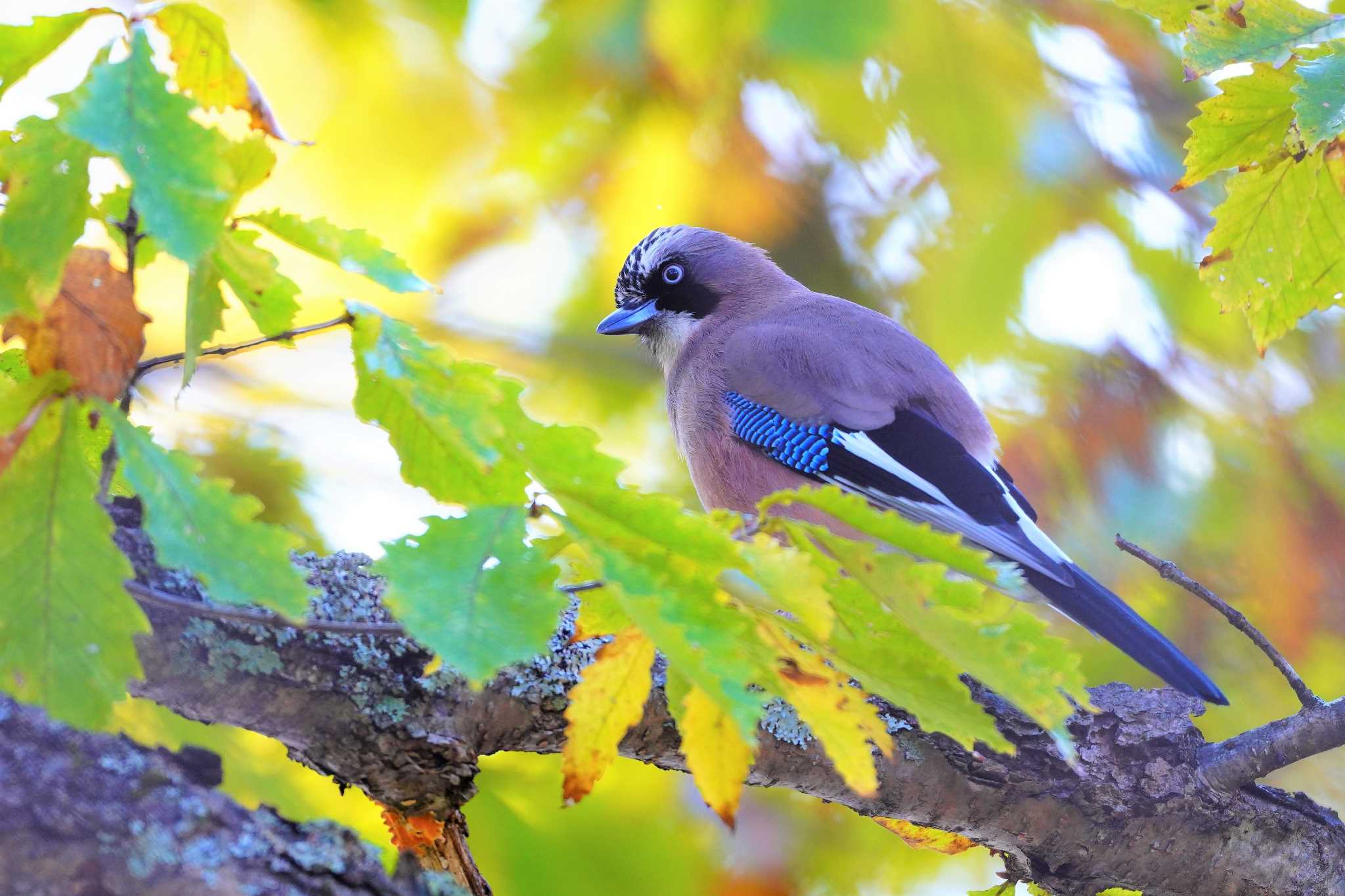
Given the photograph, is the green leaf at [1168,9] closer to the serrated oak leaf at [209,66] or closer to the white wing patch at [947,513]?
the white wing patch at [947,513]

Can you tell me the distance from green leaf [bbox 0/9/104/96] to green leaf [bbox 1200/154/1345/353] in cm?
143

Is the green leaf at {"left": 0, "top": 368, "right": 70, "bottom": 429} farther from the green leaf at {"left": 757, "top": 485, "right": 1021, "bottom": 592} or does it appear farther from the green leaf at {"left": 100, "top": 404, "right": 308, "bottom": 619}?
the green leaf at {"left": 757, "top": 485, "right": 1021, "bottom": 592}

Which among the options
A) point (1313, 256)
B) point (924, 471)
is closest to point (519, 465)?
point (1313, 256)

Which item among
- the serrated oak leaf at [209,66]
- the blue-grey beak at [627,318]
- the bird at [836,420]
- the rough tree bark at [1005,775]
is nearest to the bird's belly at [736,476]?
the bird at [836,420]

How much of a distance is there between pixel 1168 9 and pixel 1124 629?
3.24ft

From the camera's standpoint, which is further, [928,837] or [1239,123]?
[928,837]

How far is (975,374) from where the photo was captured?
3.32 meters

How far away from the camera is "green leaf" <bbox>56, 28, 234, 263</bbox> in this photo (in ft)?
2.91

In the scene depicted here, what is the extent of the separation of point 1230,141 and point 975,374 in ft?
5.44

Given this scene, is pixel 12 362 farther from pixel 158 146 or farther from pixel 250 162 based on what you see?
pixel 158 146

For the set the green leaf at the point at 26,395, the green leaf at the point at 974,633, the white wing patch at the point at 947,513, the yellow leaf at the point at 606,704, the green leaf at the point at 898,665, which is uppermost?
the green leaf at the point at 26,395

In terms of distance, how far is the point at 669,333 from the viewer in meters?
3.50

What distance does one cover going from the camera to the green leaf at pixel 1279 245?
1735 millimetres

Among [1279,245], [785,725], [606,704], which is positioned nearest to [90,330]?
[606,704]
